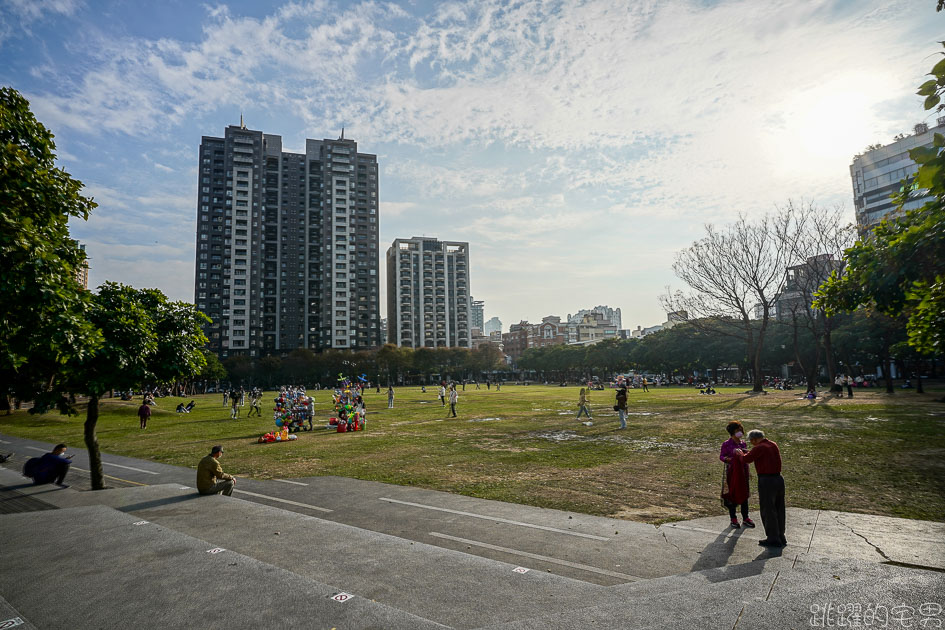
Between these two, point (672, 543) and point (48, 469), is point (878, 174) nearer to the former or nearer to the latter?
point (672, 543)

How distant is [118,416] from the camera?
3969 centimetres

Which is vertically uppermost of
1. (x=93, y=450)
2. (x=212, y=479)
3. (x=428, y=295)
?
(x=428, y=295)

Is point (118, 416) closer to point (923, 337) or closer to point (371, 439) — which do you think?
point (371, 439)

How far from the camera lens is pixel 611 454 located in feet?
53.9

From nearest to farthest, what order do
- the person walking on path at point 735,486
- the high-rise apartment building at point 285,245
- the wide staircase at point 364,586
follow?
the wide staircase at point 364,586
the person walking on path at point 735,486
the high-rise apartment building at point 285,245

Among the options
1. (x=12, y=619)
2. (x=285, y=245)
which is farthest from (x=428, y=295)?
(x=12, y=619)

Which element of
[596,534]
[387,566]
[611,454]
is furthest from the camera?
[611,454]

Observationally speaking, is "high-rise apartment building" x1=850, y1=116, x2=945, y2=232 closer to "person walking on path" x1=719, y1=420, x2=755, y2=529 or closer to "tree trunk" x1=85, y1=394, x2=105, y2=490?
"person walking on path" x1=719, y1=420, x2=755, y2=529

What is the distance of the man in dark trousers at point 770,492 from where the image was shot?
7.55 meters

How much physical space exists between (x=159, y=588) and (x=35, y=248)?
4649mm

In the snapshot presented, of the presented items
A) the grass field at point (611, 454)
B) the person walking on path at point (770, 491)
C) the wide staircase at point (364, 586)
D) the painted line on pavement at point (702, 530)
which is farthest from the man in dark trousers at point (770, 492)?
the grass field at point (611, 454)

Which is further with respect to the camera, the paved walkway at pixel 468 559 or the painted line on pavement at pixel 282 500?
the painted line on pavement at pixel 282 500

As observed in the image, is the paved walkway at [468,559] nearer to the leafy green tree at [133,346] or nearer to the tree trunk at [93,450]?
the tree trunk at [93,450]

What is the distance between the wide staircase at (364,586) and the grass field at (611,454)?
3.86 m
